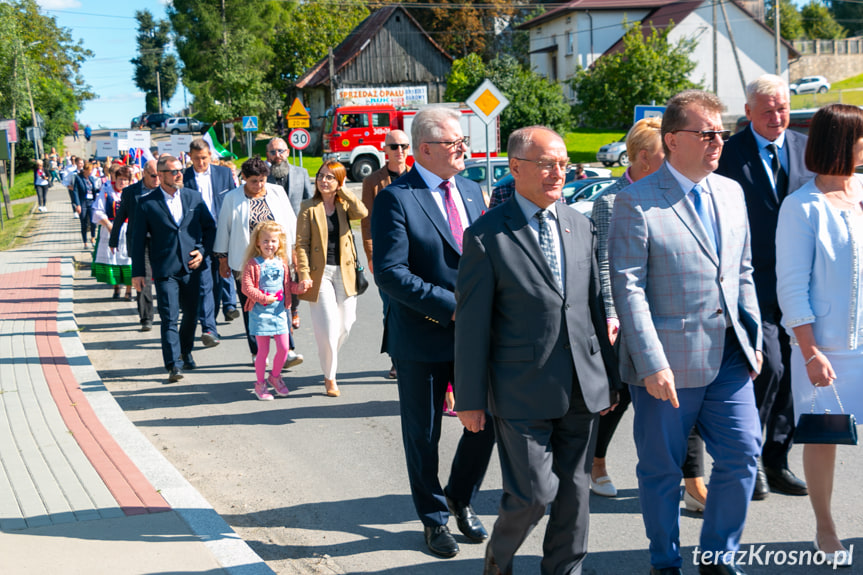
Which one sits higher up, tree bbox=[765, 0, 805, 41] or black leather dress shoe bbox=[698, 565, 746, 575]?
tree bbox=[765, 0, 805, 41]

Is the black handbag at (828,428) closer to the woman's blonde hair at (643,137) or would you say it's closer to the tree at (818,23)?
the woman's blonde hair at (643,137)

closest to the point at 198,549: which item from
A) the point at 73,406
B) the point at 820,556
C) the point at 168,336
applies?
the point at 820,556

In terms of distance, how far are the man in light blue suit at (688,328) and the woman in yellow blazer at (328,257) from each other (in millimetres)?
3968

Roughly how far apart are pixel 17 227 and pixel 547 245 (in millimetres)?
29947

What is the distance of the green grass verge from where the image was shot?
25.0m

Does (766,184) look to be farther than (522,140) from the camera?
Yes

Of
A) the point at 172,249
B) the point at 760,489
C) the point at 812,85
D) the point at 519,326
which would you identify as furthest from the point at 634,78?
the point at 519,326

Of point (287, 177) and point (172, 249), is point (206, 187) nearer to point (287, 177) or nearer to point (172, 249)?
point (287, 177)

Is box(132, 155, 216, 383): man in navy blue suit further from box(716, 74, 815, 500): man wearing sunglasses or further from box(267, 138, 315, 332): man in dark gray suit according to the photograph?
box(716, 74, 815, 500): man wearing sunglasses

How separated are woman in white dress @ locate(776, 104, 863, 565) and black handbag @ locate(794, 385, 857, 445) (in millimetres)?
44

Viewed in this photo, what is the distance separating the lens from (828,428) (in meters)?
3.87

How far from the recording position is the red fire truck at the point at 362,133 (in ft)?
121

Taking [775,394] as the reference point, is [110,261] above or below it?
above

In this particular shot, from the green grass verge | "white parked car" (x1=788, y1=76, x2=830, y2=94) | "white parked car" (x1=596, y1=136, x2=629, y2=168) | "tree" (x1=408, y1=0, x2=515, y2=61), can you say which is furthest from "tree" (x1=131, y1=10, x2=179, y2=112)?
"white parked car" (x1=596, y1=136, x2=629, y2=168)
